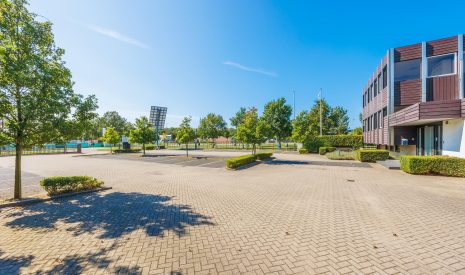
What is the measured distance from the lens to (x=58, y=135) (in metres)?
8.45

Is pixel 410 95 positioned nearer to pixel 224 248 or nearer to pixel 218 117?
pixel 224 248

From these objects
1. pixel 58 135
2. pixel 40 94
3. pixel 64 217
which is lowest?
pixel 64 217

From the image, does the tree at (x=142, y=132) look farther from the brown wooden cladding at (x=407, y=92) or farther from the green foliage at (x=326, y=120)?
the brown wooden cladding at (x=407, y=92)

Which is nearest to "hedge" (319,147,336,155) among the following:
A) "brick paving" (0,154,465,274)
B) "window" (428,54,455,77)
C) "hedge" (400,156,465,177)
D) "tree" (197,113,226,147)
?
"window" (428,54,455,77)

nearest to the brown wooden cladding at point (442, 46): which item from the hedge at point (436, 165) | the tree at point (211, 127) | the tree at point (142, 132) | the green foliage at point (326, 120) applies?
the hedge at point (436, 165)

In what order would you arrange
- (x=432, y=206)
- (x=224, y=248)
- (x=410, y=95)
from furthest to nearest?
1. (x=410, y=95)
2. (x=432, y=206)
3. (x=224, y=248)

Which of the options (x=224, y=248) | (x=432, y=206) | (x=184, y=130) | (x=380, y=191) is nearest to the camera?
(x=224, y=248)

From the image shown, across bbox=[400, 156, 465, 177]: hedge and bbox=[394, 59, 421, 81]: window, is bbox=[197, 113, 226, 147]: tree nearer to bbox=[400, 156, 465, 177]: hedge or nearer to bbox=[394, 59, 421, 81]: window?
bbox=[394, 59, 421, 81]: window

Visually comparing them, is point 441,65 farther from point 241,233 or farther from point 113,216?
point 113,216

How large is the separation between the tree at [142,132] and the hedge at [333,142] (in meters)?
26.9

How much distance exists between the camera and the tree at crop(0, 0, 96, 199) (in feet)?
23.4

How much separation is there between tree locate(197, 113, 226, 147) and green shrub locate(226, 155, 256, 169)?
44.6 m

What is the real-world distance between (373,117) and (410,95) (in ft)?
29.3

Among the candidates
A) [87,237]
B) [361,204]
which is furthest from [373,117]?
[87,237]
